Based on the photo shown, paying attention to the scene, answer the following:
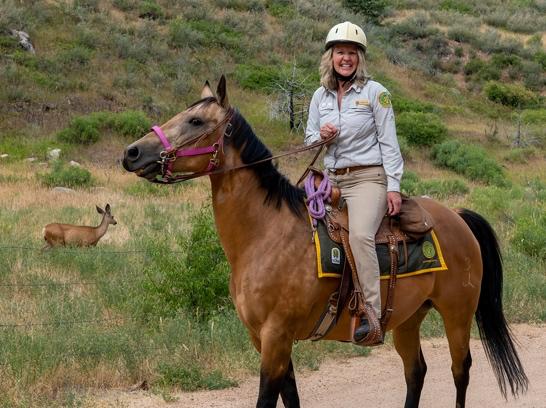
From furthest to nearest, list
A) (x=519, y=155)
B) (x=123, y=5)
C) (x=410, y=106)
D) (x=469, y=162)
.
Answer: (x=123, y=5) → (x=410, y=106) → (x=519, y=155) → (x=469, y=162)

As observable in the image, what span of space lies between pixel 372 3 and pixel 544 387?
4488 cm

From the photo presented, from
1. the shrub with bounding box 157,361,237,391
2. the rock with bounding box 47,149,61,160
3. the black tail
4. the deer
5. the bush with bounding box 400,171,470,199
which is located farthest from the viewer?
the rock with bounding box 47,149,61,160

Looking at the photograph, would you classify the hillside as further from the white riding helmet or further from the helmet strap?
the white riding helmet

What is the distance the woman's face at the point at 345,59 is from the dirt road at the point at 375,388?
9.84ft

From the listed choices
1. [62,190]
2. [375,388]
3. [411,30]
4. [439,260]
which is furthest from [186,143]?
[411,30]

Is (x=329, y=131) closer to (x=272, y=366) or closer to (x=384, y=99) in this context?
(x=384, y=99)

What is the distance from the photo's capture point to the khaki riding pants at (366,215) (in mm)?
4793

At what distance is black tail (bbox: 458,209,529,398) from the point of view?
6074mm

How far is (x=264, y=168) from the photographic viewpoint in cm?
488

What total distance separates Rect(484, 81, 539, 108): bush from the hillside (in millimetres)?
123

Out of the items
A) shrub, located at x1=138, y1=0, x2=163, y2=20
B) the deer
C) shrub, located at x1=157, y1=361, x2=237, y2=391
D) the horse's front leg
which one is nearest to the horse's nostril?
the horse's front leg

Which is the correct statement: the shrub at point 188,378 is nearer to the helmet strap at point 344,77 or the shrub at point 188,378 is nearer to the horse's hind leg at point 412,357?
the horse's hind leg at point 412,357

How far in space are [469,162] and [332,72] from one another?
22901 mm

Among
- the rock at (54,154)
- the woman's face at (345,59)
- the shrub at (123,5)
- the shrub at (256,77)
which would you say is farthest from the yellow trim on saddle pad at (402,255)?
the shrub at (123,5)
